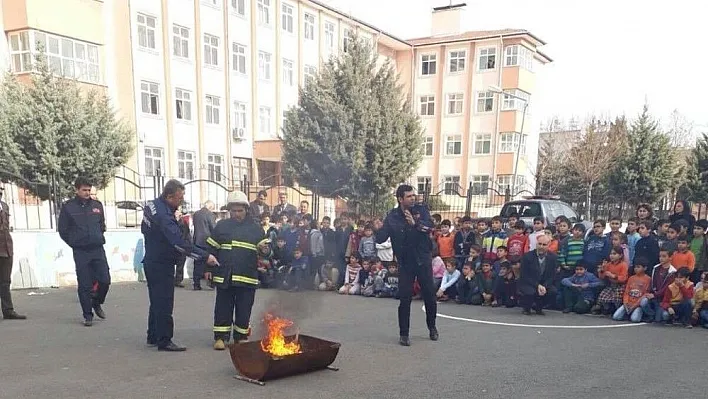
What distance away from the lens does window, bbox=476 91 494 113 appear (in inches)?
1388

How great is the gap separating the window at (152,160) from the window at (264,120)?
6356mm

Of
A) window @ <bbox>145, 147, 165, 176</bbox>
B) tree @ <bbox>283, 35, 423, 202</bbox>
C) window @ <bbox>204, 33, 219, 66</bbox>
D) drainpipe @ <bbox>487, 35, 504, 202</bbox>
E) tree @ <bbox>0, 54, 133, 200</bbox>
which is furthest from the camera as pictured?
drainpipe @ <bbox>487, 35, 504, 202</bbox>

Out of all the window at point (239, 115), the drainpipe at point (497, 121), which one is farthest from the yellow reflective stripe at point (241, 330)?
the drainpipe at point (497, 121)

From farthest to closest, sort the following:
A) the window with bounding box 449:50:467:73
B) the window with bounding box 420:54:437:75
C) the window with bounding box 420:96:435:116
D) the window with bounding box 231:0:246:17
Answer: the window with bounding box 420:96:435:116 → the window with bounding box 420:54:437:75 → the window with bounding box 449:50:467:73 → the window with bounding box 231:0:246:17

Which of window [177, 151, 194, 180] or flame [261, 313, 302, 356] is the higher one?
window [177, 151, 194, 180]

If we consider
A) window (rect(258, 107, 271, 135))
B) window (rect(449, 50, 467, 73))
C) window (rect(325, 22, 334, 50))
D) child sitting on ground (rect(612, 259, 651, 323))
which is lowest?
child sitting on ground (rect(612, 259, 651, 323))

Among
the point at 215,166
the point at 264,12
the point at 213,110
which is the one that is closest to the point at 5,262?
the point at 215,166

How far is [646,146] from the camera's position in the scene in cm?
2741

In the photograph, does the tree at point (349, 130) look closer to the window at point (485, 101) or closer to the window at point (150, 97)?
the window at point (150, 97)

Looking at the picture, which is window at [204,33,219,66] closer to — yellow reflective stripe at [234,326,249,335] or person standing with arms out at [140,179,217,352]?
person standing with arms out at [140,179,217,352]

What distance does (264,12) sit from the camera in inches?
1150

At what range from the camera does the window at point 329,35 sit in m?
32.8

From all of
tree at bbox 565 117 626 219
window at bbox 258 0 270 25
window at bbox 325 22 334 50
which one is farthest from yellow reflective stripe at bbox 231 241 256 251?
window at bbox 325 22 334 50

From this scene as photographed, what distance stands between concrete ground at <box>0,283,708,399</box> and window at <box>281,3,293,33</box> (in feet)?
80.7
